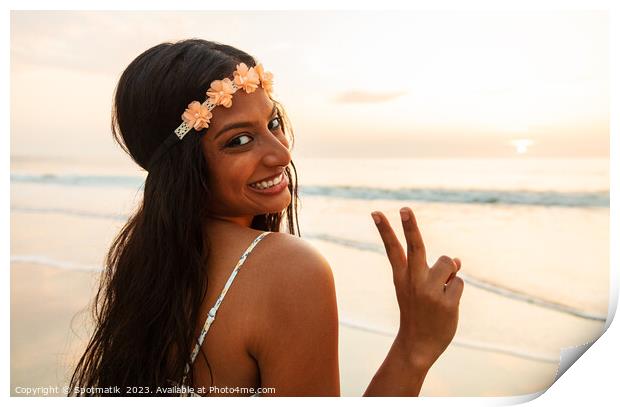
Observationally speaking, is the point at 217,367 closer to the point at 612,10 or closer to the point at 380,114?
the point at 612,10

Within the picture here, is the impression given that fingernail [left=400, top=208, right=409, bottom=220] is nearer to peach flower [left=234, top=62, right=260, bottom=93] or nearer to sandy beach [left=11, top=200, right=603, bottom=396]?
peach flower [left=234, top=62, right=260, bottom=93]

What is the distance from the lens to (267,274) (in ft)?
3.96

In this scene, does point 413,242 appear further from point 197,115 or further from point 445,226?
point 445,226

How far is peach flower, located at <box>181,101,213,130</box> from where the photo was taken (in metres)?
1.28

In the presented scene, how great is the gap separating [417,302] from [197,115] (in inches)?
25.5

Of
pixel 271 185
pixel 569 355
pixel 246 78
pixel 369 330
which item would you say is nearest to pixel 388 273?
pixel 369 330

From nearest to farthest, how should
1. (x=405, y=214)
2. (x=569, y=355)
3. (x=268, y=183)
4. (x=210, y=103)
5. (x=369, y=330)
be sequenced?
(x=405, y=214) < (x=210, y=103) < (x=268, y=183) < (x=569, y=355) < (x=369, y=330)

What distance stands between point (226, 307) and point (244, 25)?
112cm

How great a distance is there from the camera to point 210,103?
1.30m

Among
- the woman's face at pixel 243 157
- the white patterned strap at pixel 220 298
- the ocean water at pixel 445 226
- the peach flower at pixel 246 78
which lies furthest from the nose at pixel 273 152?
the ocean water at pixel 445 226

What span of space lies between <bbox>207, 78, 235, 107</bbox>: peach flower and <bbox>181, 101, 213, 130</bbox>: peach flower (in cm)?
3

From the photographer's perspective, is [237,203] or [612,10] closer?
[237,203]

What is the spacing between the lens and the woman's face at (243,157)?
53.0 inches

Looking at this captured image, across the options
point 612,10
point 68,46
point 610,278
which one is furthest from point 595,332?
point 68,46
